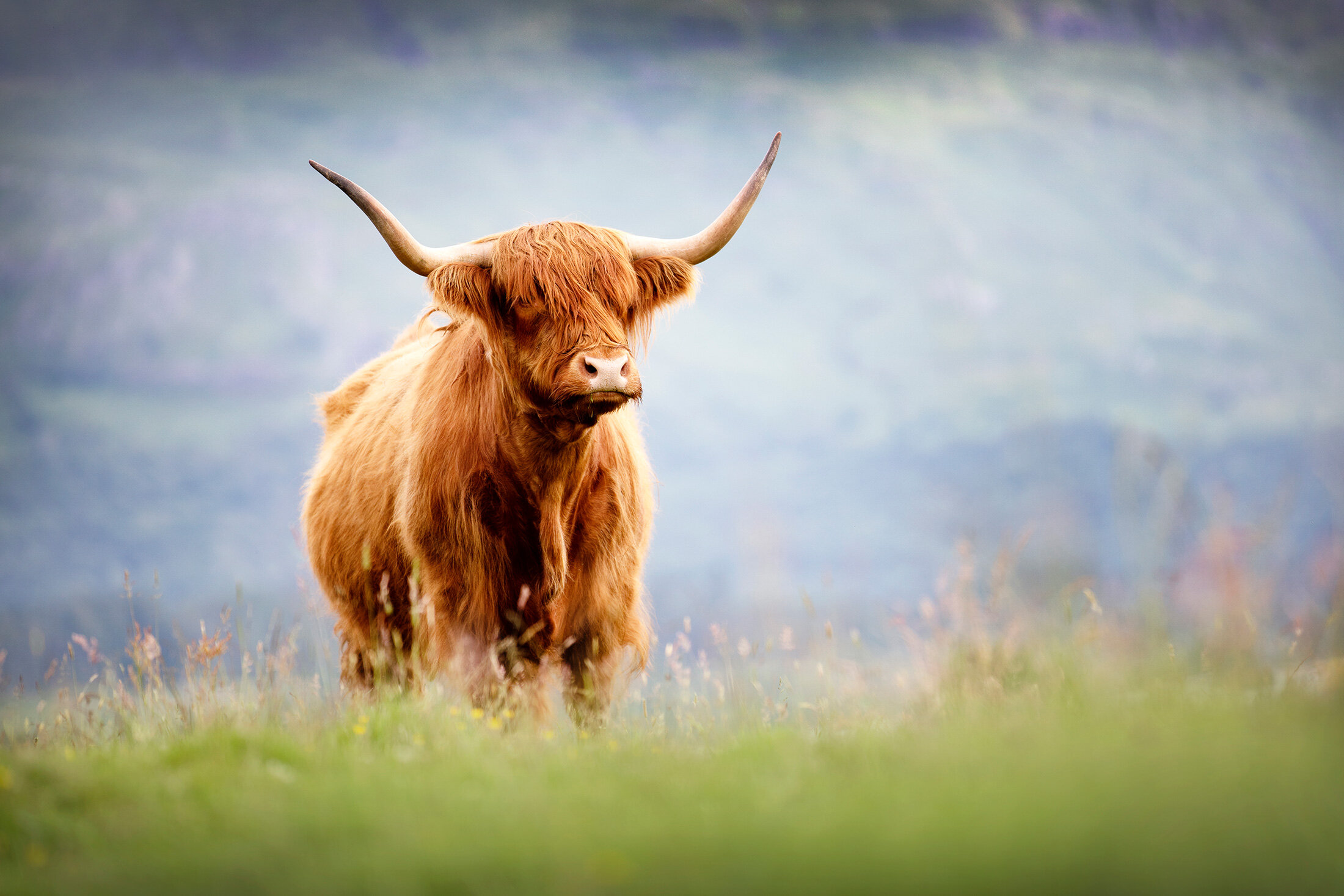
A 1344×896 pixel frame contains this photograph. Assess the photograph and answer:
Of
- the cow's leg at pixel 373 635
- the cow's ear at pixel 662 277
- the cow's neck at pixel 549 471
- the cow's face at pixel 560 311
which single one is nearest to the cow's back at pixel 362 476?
the cow's leg at pixel 373 635

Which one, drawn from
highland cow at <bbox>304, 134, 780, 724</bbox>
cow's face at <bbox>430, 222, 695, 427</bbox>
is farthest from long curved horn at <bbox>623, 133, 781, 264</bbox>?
cow's face at <bbox>430, 222, 695, 427</bbox>

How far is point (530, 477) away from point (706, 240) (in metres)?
1.55

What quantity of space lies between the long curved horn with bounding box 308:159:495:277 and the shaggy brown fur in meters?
0.10

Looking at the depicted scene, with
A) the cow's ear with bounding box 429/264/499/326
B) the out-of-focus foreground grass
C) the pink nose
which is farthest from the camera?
the cow's ear with bounding box 429/264/499/326

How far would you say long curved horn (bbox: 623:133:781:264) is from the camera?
16.3 feet

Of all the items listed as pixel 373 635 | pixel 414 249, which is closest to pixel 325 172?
pixel 414 249

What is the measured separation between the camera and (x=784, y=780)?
260cm

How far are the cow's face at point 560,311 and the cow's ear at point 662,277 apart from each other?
0.06 meters

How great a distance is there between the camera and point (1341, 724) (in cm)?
Answer: 239

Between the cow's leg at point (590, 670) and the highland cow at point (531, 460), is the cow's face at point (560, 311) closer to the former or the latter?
the highland cow at point (531, 460)

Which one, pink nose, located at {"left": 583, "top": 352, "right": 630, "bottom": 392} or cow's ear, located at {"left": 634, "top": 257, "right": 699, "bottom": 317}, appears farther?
cow's ear, located at {"left": 634, "top": 257, "right": 699, "bottom": 317}

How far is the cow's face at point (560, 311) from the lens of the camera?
415 cm

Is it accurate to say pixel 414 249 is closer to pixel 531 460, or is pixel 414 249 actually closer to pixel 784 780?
pixel 531 460

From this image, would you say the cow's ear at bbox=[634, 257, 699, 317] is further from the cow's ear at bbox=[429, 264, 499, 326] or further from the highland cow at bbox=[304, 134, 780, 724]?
the cow's ear at bbox=[429, 264, 499, 326]
